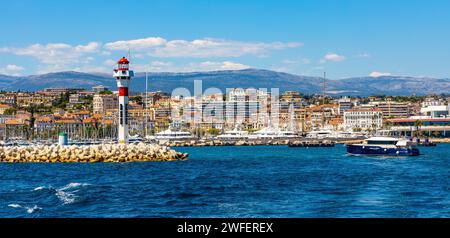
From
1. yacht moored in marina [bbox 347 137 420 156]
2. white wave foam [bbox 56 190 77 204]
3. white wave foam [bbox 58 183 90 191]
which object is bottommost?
yacht moored in marina [bbox 347 137 420 156]

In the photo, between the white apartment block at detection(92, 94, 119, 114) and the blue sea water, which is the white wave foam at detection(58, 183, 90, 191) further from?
the white apartment block at detection(92, 94, 119, 114)

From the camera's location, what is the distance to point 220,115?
190 metres

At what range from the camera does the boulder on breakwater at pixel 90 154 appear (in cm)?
4553

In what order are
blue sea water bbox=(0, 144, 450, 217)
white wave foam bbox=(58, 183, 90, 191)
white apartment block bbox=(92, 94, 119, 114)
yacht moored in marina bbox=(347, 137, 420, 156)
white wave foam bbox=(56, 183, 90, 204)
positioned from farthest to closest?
white apartment block bbox=(92, 94, 119, 114)
yacht moored in marina bbox=(347, 137, 420, 156)
white wave foam bbox=(58, 183, 90, 191)
white wave foam bbox=(56, 183, 90, 204)
blue sea water bbox=(0, 144, 450, 217)

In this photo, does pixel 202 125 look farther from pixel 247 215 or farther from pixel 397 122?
pixel 247 215

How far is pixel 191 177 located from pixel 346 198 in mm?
10797

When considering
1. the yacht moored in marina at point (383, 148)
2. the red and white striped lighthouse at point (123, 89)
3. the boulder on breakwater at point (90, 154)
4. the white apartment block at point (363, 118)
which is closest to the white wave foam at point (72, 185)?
the boulder on breakwater at point (90, 154)

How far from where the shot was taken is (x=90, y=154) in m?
46.1

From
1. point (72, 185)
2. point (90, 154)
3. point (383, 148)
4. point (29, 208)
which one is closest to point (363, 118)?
point (383, 148)

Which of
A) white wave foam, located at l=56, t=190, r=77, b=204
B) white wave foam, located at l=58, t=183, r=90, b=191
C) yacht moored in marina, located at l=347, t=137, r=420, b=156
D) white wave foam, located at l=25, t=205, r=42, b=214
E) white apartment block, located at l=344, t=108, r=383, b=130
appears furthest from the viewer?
white apartment block, located at l=344, t=108, r=383, b=130

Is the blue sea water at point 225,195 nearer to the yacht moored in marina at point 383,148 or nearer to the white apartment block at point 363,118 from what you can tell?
the yacht moored in marina at point 383,148

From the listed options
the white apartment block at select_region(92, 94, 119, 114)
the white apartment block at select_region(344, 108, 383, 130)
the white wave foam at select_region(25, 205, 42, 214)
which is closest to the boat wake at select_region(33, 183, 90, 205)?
the white wave foam at select_region(25, 205, 42, 214)

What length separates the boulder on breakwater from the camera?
149 ft
